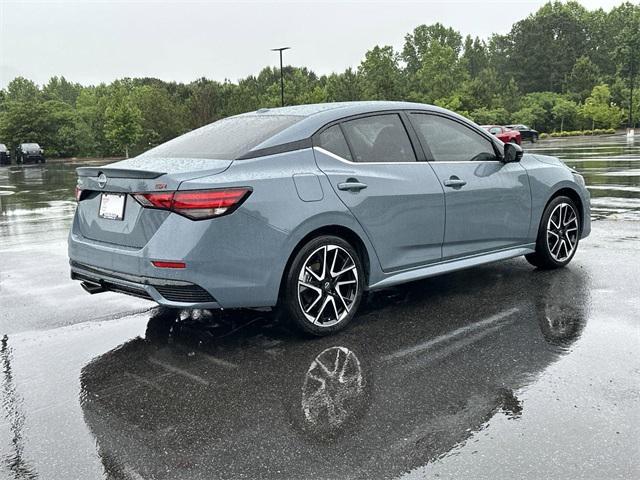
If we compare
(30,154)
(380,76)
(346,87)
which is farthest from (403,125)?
(380,76)

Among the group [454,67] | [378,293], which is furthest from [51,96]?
[378,293]

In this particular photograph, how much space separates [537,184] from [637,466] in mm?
3757

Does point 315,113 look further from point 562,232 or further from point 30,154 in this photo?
point 30,154

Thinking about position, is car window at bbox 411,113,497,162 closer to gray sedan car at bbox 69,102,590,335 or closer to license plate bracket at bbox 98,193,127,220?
gray sedan car at bbox 69,102,590,335

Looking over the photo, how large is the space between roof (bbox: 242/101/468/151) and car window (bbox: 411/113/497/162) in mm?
112

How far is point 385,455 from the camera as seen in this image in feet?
10.2

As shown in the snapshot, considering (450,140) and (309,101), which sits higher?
(309,101)

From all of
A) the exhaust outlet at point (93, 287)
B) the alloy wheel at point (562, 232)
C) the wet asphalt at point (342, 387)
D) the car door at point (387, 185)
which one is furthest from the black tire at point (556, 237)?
the exhaust outlet at point (93, 287)

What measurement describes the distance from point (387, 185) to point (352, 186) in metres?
0.34

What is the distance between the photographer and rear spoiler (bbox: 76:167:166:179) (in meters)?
4.44

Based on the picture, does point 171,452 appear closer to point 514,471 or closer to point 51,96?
point 514,471

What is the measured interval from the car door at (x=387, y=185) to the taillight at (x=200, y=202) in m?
0.82

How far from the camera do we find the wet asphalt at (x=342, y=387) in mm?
3080

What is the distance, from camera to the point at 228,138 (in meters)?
5.11
